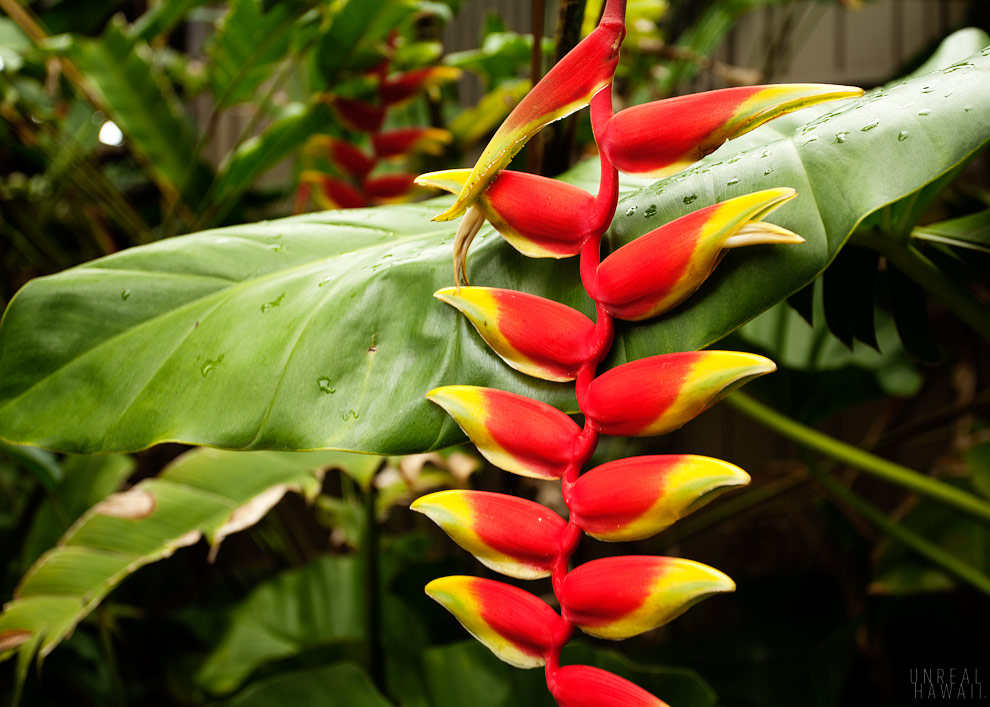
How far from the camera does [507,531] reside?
197 mm

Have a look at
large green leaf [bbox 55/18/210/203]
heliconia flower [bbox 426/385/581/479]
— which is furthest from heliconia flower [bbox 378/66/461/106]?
heliconia flower [bbox 426/385/581/479]

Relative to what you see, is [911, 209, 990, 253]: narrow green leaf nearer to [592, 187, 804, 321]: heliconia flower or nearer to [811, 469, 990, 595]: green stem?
[592, 187, 804, 321]: heliconia flower

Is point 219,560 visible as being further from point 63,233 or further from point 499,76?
point 499,76

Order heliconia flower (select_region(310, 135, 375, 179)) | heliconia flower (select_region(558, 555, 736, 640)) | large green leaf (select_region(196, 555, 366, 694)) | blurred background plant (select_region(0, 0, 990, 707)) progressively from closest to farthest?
1. heliconia flower (select_region(558, 555, 736, 640))
2. blurred background plant (select_region(0, 0, 990, 707))
3. heliconia flower (select_region(310, 135, 375, 179))
4. large green leaf (select_region(196, 555, 366, 694))

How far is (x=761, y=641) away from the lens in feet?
3.03

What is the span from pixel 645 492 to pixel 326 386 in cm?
15

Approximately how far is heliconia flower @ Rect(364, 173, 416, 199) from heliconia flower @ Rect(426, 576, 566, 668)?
533 millimetres

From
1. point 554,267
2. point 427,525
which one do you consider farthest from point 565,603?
point 427,525

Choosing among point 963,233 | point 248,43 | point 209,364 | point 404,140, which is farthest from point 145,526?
point 963,233

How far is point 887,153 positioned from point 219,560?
162cm

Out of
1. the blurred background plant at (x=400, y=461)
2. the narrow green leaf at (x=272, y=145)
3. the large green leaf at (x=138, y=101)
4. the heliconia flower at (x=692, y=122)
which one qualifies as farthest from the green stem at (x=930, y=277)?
the large green leaf at (x=138, y=101)

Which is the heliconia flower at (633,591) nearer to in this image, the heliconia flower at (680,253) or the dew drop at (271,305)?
the heliconia flower at (680,253)

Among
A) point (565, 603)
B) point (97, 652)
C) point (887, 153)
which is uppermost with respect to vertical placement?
point (887, 153)

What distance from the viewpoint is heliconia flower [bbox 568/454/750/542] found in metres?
0.18
